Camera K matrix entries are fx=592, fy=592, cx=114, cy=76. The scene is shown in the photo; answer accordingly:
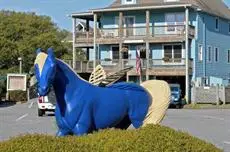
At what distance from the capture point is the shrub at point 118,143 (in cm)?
586

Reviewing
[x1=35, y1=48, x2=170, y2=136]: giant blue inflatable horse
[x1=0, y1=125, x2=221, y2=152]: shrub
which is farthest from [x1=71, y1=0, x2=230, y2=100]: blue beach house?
[x1=0, y1=125, x2=221, y2=152]: shrub

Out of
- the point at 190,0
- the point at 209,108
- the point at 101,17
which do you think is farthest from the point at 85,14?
the point at 209,108

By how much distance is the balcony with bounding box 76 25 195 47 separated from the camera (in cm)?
4834

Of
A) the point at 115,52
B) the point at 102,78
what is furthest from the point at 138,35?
the point at 102,78

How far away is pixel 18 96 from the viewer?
163 feet

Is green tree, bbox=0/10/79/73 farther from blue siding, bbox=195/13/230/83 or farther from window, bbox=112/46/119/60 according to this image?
blue siding, bbox=195/13/230/83

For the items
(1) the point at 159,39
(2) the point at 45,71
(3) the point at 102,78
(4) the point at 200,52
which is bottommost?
(3) the point at 102,78

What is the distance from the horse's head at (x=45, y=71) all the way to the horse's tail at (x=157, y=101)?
6.55ft

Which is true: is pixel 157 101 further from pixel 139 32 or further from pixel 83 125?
pixel 139 32

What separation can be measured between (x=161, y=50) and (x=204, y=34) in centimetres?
456

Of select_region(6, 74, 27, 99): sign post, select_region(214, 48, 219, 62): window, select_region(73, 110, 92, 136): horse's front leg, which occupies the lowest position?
select_region(6, 74, 27, 99): sign post

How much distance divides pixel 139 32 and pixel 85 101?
4280cm

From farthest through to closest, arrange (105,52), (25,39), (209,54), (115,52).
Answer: (25,39) → (209,54) → (105,52) → (115,52)

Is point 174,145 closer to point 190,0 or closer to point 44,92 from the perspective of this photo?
point 44,92
